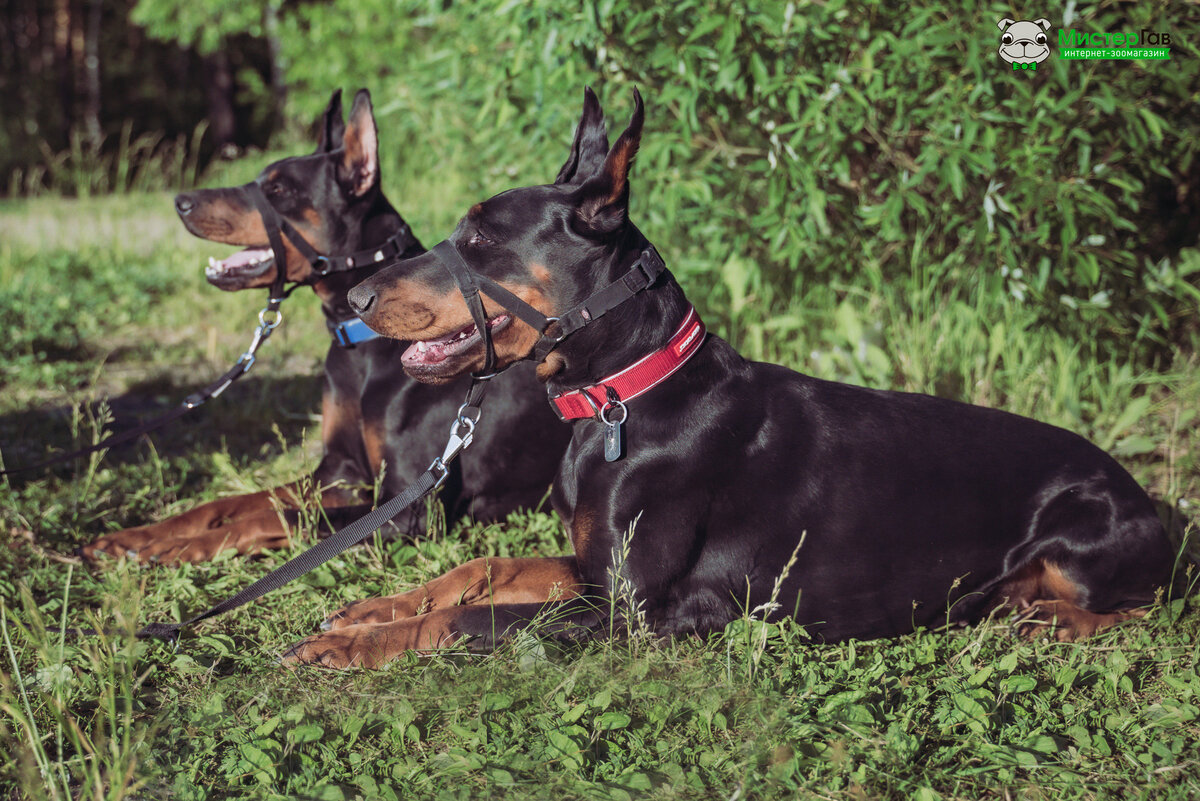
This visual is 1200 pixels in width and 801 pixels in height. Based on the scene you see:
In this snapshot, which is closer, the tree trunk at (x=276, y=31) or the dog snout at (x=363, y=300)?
the dog snout at (x=363, y=300)

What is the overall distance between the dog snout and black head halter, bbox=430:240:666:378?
25 centimetres

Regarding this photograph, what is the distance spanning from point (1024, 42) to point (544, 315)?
3.00m

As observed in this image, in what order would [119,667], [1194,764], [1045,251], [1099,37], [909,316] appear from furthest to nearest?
1. [909,316]
2. [1045,251]
3. [1099,37]
4. [119,667]
5. [1194,764]

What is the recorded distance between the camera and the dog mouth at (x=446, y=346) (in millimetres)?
2631

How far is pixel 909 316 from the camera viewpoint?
17.4 ft

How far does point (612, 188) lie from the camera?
8.14 feet

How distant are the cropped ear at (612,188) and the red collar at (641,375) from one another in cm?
39

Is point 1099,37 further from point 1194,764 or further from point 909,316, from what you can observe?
point 1194,764

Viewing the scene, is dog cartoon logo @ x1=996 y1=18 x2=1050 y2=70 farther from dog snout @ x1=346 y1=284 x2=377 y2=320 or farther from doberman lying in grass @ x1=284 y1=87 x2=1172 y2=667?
dog snout @ x1=346 y1=284 x2=377 y2=320

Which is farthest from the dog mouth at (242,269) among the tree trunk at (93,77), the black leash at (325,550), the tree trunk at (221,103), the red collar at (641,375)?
the tree trunk at (221,103)

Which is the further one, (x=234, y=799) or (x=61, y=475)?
(x=61, y=475)

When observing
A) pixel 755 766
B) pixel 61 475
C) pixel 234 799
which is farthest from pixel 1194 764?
pixel 61 475

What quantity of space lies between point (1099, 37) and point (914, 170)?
0.99 m

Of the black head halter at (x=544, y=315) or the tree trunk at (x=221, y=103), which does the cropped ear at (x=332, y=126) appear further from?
the tree trunk at (x=221, y=103)
